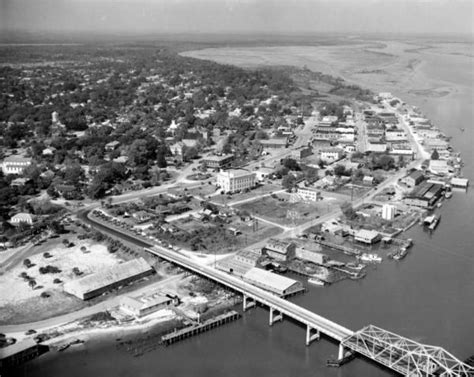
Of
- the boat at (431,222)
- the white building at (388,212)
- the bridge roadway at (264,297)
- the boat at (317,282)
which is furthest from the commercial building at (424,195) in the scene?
the bridge roadway at (264,297)

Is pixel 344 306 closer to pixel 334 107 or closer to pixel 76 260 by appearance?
pixel 76 260

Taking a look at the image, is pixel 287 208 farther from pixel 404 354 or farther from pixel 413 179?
pixel 404 354

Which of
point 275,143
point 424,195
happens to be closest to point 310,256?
point 424,195

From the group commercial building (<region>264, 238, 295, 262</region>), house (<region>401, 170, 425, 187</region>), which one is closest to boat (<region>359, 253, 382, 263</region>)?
commercial building (<region>264, 238, 295, 262</region>)

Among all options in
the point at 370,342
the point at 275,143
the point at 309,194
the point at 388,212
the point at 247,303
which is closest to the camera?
the point at 370,342

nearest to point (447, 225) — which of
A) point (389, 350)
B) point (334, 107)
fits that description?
point (389, 350)
